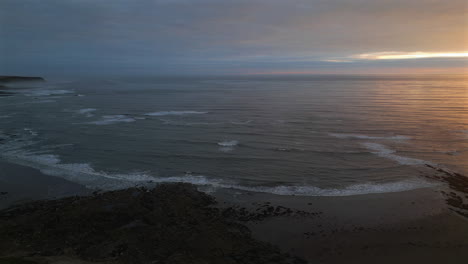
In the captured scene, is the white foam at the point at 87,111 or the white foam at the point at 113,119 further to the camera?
the white foam at the point at 87,111

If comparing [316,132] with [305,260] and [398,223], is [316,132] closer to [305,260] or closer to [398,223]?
[398,223]

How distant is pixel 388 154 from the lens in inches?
1074

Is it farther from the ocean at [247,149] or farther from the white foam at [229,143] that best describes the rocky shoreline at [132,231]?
the white foam at [229,143]

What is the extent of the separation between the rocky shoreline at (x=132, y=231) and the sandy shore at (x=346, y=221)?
59 centimetres

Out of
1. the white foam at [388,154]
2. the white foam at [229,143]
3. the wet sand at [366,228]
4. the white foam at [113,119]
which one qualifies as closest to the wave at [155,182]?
the wet sand at [366,228]

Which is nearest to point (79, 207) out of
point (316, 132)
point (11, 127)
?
point (316, 132)

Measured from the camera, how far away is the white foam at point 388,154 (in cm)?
2508

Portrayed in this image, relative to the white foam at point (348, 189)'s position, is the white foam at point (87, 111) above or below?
above

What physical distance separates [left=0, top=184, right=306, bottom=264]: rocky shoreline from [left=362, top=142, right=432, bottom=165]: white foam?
1365 centimetres

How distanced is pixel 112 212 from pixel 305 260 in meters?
9.55

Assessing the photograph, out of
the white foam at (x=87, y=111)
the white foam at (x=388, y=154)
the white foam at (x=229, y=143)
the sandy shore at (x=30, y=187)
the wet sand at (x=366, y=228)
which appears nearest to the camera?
the wet sand at (x=366, y=228)

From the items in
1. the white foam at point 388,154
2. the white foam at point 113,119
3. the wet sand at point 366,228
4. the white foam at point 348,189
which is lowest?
the wet sand at point 366,228

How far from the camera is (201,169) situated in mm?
23953

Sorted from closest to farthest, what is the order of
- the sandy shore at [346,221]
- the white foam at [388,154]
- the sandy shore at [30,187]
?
the sandy shore at [346,221]
the sandy shore at [30,187]
the white foam at [388,154]
